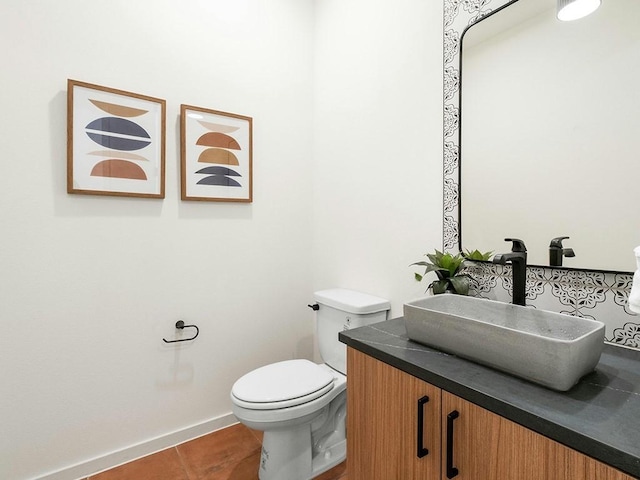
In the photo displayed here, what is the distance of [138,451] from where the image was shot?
1.72 meters

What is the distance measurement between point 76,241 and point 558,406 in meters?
1.89

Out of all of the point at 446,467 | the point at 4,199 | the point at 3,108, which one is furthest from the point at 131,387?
the point at 446,467

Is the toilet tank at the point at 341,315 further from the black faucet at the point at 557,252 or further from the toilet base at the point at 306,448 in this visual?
the black faucet at the point at 557,252

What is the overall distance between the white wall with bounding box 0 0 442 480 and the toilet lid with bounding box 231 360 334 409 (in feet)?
1.63

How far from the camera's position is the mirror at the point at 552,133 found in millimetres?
966

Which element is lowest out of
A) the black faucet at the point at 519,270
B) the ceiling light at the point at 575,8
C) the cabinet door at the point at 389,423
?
the cabinet door at the point at 389,423

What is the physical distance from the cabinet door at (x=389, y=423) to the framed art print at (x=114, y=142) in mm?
1362


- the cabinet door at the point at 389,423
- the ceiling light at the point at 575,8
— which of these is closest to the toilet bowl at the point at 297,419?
the cabinet door at the point at 389,423

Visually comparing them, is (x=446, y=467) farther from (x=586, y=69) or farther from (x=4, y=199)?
(x=4, y=199)

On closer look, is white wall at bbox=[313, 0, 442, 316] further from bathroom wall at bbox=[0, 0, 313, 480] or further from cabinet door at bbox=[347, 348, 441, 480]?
cabinet door at bbox=[347, 348, 441, 480]

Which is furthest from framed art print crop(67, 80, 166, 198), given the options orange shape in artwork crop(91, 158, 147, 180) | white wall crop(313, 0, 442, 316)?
white wall crop(313, 0, 442, 316)

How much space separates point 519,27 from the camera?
1183 millimetres

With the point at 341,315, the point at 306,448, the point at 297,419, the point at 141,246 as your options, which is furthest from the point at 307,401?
the point at 141,246

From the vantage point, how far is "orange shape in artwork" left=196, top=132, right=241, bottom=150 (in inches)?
73.5
